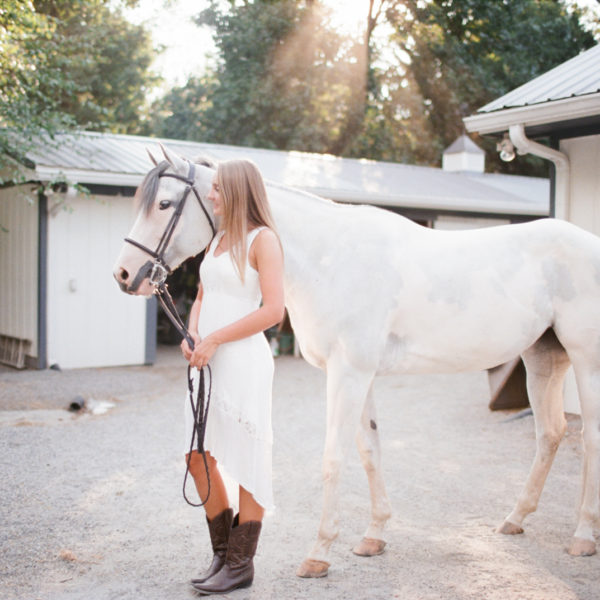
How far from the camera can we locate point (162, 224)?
118 inches

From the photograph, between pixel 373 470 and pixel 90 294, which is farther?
pixel 90 294

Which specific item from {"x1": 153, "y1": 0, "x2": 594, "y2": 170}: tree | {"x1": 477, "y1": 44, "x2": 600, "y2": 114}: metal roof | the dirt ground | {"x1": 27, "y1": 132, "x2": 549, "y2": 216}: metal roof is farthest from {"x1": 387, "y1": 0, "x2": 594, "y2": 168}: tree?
the dirt ground

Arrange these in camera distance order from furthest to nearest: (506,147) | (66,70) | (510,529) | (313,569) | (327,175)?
(66,70)
(327,175)
(506,147)
(510,529)
(313,569)

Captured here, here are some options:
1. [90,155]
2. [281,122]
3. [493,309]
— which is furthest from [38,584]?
[281,122]

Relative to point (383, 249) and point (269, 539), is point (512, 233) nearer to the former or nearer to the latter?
point (383, 249)

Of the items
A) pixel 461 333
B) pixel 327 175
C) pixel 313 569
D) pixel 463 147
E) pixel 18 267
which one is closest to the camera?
pixel 313 569

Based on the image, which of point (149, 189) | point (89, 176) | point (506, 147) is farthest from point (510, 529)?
point (89, 176)

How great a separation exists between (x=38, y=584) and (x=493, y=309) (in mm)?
2464

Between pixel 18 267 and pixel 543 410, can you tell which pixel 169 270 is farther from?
pixel 18 267

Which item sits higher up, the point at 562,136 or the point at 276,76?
the point at 276,76

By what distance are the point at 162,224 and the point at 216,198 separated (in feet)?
0.86

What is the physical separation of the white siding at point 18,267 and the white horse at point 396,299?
22.7 feet

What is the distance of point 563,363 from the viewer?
3.94 metres

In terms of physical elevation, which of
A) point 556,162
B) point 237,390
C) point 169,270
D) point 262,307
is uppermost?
point 556,162
